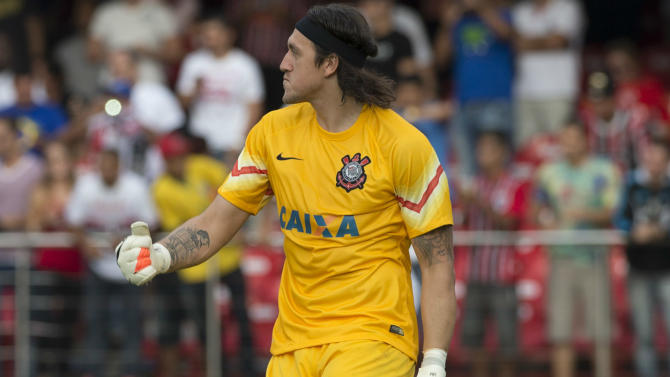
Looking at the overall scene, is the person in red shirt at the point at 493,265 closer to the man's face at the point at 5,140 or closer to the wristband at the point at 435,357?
the man's face at the point at 5,140

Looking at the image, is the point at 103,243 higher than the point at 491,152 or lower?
lower

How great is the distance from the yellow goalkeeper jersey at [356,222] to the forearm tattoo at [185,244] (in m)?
0.40

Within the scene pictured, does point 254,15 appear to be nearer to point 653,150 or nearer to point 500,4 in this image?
point 500,4

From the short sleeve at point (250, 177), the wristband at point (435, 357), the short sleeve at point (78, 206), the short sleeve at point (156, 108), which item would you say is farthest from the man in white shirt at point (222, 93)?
the wristband at point (435, 357)

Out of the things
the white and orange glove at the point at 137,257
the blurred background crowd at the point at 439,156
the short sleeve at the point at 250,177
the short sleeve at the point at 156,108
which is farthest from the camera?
the short sleeve at the point at 156,108

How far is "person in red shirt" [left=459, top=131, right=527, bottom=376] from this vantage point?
9.77 m

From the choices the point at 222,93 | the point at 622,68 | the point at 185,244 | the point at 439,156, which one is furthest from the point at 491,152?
the point at 185,244

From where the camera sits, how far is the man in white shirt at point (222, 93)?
38.7 ft

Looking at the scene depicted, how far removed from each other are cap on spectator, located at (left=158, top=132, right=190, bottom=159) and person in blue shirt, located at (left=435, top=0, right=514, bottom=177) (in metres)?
3.04

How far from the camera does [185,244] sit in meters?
5.19

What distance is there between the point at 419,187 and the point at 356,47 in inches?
27.8

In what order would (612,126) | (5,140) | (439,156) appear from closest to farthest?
(439,156)
(5,140)
(612,126)

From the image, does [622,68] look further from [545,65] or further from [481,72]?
[481,72]

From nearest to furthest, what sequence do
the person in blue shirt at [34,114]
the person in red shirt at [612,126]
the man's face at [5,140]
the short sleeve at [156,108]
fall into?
the man's face at [5,140]
the person in red shirt at [612,126]
the short sleeve at [156,108]
the person in blue shirt at [34,114]
